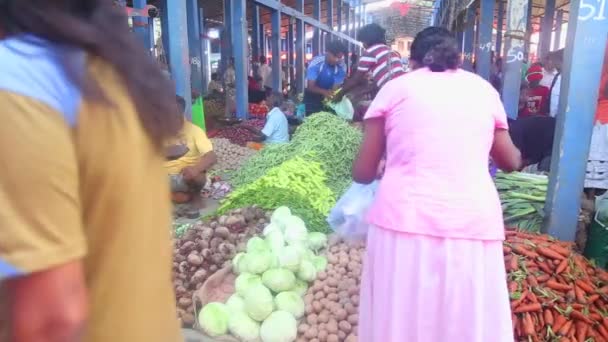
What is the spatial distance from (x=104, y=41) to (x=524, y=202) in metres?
3.69

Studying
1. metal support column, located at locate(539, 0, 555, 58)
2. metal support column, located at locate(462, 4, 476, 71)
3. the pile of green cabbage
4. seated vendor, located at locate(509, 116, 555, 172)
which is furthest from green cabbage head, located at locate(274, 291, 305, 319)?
metal support column, located at locate(539, 0, 555, 58)

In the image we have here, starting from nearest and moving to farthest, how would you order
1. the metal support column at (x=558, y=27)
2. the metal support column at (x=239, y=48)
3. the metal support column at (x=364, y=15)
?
the metal support column at (x=239, y=48), the metal support column at (x=558, y=27), the metal support column at (x=364, y=15)

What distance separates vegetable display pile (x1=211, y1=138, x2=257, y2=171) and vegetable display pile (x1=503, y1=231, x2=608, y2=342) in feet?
15.3

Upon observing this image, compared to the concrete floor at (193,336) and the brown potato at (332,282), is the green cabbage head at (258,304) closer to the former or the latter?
the concrete floor at (193,336)

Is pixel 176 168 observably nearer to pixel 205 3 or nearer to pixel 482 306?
pixel 482 306

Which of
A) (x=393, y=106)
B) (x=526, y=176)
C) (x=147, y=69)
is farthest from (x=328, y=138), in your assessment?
(x=147, y=69)

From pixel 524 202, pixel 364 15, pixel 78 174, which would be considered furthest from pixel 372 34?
pixel 364 15

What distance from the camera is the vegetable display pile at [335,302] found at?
3.06m

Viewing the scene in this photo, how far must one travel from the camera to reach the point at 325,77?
8156 mm

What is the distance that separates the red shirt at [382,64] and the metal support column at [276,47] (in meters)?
7.81

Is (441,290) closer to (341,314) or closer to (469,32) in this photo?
(341,314)

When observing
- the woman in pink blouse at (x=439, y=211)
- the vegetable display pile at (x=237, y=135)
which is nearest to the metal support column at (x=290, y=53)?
the vegetable display pile at (x=237, y=135)

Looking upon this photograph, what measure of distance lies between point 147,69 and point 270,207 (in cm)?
344

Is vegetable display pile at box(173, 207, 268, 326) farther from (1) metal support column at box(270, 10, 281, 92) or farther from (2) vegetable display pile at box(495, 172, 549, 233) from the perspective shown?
(1) metal support column at box(270, 10, 281, 92)
